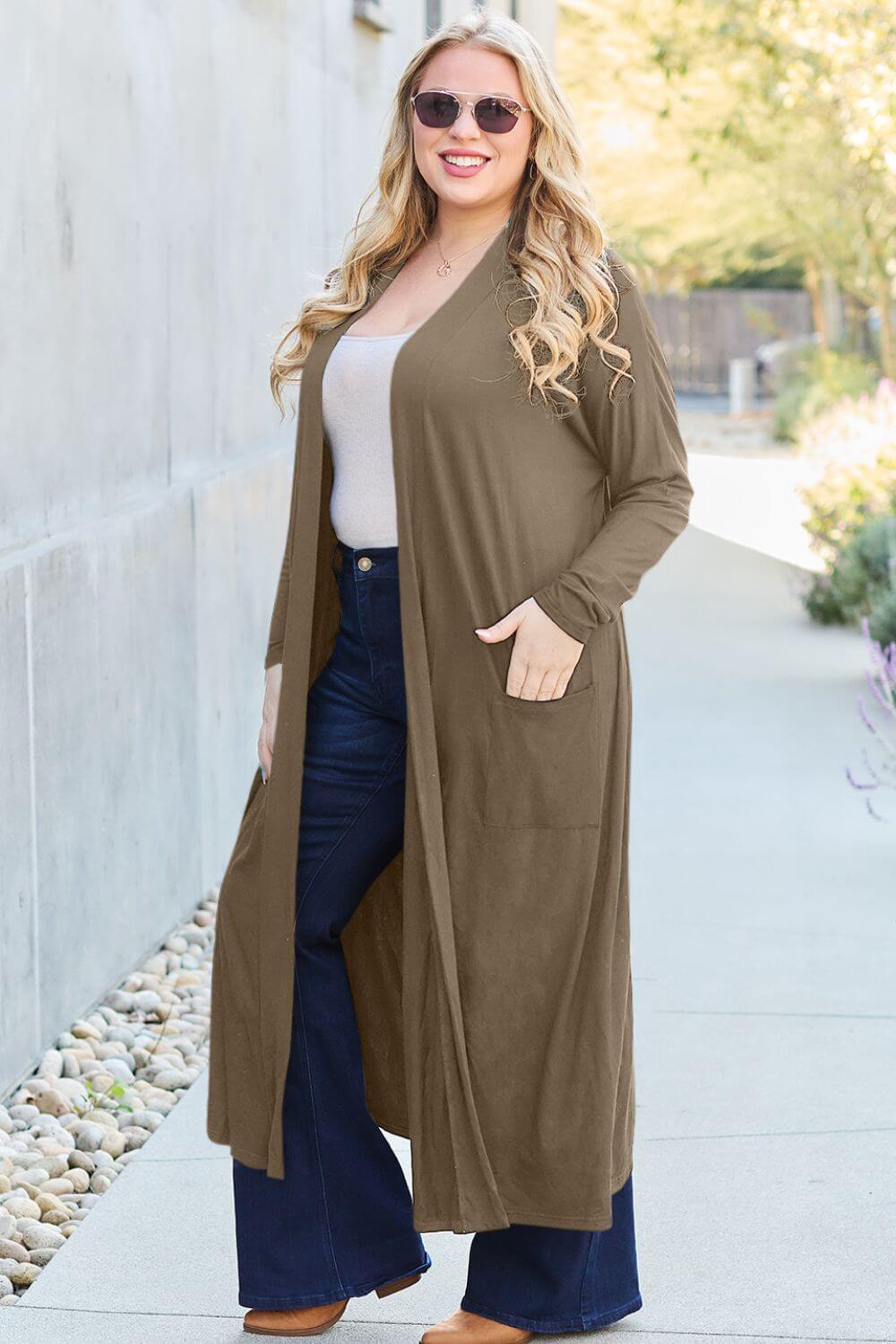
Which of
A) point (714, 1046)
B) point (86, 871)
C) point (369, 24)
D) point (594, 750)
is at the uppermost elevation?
point (369, 24)

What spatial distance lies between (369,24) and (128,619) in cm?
462

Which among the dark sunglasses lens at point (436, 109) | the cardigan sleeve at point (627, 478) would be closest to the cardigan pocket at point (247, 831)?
the cardigan sleeve at point (627, 478)

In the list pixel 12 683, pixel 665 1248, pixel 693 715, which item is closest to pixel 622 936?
pixel 665 1248

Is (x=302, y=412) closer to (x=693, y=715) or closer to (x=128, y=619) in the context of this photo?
(x=128, y=619)

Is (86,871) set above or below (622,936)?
below

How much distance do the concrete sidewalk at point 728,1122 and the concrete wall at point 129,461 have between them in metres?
0.74

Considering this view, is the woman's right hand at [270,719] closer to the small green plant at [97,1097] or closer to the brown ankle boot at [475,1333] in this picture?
the brown ankle boot at [475,1333]

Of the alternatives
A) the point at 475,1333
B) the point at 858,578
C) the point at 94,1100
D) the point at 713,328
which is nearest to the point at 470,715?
the point at 475,1333

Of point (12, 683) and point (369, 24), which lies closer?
point (12, 683)

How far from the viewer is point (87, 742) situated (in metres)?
4.78

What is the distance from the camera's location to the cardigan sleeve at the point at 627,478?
9.30 feet

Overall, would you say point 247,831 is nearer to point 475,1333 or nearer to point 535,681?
point 535,681

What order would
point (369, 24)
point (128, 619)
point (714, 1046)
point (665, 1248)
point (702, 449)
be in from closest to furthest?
point (665, 1248)
point (714, 1046)
point (128, 619)
point (369, 24)
point (702, 449)

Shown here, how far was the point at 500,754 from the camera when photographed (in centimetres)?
289
